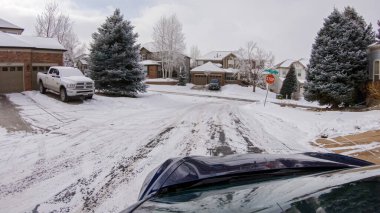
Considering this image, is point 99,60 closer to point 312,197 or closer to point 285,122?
point 285,122

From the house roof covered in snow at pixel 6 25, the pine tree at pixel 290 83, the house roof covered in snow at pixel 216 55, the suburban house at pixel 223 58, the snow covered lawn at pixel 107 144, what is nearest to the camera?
the snow covered lawn at pixel 107 144

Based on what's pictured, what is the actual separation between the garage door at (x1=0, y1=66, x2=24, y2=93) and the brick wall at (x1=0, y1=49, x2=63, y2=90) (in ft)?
1.05

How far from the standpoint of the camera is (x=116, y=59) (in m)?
22.8

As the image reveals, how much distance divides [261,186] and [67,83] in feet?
59.0

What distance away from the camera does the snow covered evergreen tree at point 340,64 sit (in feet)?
63.3

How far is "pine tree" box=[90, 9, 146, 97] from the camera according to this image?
2284cm

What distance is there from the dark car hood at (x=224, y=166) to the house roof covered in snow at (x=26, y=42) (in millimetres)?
22222

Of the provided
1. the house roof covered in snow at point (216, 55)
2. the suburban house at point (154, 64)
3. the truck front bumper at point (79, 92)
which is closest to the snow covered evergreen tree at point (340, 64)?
the truck front bumper at point (79, 92)

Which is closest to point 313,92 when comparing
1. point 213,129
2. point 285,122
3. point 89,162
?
point 285,122

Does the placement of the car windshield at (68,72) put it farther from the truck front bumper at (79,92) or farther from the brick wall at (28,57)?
the brick wall at (28,57)

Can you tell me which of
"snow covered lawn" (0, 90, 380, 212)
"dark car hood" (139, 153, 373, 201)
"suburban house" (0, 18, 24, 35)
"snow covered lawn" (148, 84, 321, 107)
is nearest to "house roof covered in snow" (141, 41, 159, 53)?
"snow covered lawn" (148, 84, 321, 107)

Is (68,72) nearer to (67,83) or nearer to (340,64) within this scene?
(67,83)

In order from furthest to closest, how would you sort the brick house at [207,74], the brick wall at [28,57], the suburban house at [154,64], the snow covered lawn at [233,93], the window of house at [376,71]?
the suburban house at [154,64]
the brick house at [207,74]
the snow covered lawn at [233,93]
the brick wall at [28,57]
the window of house at [376,71]

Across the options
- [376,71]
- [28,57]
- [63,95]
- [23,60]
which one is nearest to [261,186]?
[63,95]
